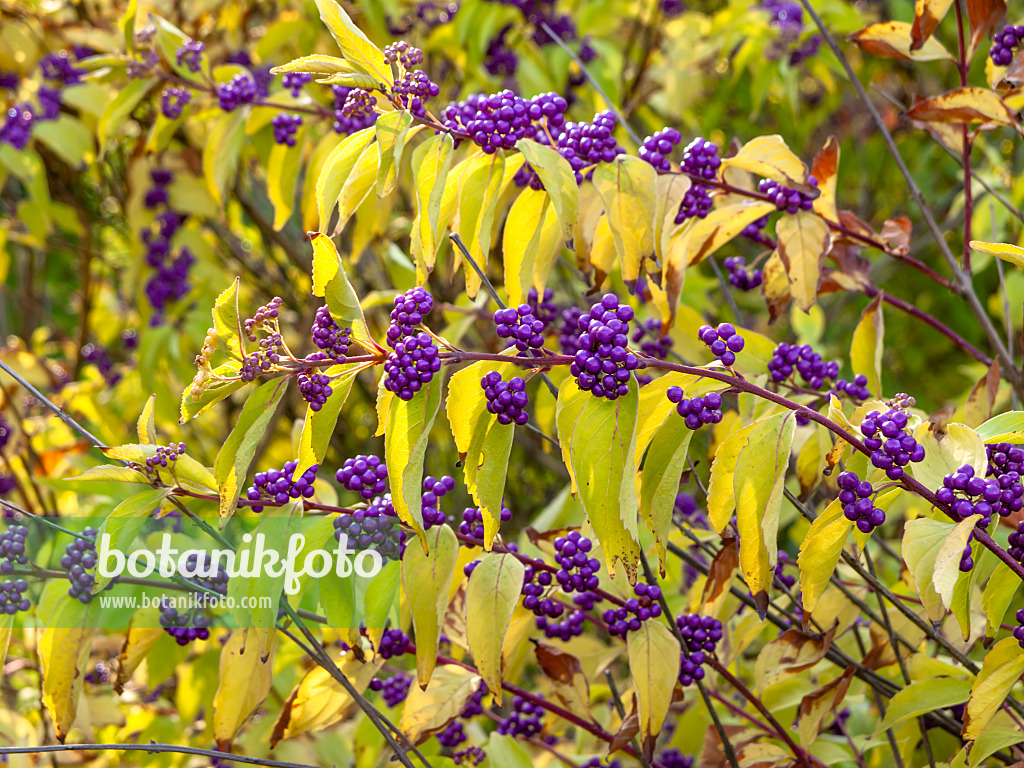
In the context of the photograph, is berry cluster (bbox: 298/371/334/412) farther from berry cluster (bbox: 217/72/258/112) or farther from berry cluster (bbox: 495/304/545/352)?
berry cluster (bbox: 217/72/258/112)

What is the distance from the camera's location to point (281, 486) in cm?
125

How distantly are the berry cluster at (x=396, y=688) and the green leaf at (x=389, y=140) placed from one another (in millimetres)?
886

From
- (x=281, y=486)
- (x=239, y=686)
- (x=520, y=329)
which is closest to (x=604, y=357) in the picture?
(x=520, y=329)

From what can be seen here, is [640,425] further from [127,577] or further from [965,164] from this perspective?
[965,164]

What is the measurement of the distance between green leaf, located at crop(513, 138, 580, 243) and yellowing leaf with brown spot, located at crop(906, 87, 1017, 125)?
68cm

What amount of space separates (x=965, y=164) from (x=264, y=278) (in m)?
2.84

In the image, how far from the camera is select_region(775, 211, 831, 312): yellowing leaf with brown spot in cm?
145

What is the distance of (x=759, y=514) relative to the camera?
105 cm

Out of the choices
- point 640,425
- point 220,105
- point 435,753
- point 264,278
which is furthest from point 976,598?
point 264,278

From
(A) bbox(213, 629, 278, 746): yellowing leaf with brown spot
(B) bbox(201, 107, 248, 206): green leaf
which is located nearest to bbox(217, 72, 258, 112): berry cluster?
(B) bbox(201, 107, 248, 206): green leaf

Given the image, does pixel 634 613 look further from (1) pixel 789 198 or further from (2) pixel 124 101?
(2) pixel 124 101

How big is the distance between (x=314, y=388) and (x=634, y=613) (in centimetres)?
62

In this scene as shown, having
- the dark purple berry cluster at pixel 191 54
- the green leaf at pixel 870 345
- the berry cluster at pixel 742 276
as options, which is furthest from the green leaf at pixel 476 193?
the dark purple berry cluster at pixel 191 54

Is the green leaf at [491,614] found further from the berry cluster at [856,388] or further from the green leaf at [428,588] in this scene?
the berry cluster at [856,388]
